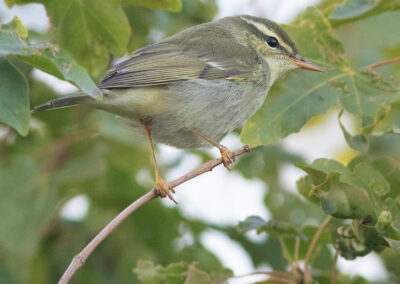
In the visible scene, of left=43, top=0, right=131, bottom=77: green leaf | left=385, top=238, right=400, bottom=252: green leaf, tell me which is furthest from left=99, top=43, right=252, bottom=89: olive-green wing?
left=385, top=238, right=400, bottom=252: green leaf

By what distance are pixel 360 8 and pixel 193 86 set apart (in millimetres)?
998

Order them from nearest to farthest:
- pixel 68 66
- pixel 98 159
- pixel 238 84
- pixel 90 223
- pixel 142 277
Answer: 1. pixel 68 66
2. pixel 142 277
3. pixel 238 84
4. pixel 98 159
5. pixel 90 223

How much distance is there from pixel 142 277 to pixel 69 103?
0.88m

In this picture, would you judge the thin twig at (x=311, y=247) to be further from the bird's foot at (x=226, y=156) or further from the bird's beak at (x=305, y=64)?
the bird's beak at (x=305, y=64)

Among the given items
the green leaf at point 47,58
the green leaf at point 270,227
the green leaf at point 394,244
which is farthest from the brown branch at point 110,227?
the green leaf at point 394,244

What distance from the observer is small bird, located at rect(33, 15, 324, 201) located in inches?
128

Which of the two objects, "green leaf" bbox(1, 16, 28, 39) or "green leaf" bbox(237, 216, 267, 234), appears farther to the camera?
"green leaf" bbox(237, 216, 267, 234)

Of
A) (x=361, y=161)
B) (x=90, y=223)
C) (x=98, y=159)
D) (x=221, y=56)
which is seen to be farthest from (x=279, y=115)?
(x=90, y=223)

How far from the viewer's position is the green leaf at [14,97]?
223cm

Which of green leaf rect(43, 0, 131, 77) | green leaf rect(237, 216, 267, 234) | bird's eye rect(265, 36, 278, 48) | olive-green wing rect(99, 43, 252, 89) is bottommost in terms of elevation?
green leaf rect(237, 216, 267, 234)

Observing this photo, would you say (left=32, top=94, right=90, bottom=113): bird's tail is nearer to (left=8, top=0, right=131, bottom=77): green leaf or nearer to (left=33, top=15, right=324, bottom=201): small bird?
(left=33, top=15, right=324, bottom=201): small bird

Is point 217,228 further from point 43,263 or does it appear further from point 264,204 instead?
point 43,263

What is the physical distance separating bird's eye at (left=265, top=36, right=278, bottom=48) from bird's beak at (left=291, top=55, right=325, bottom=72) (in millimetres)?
306

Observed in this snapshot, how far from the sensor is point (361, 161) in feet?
9.35
